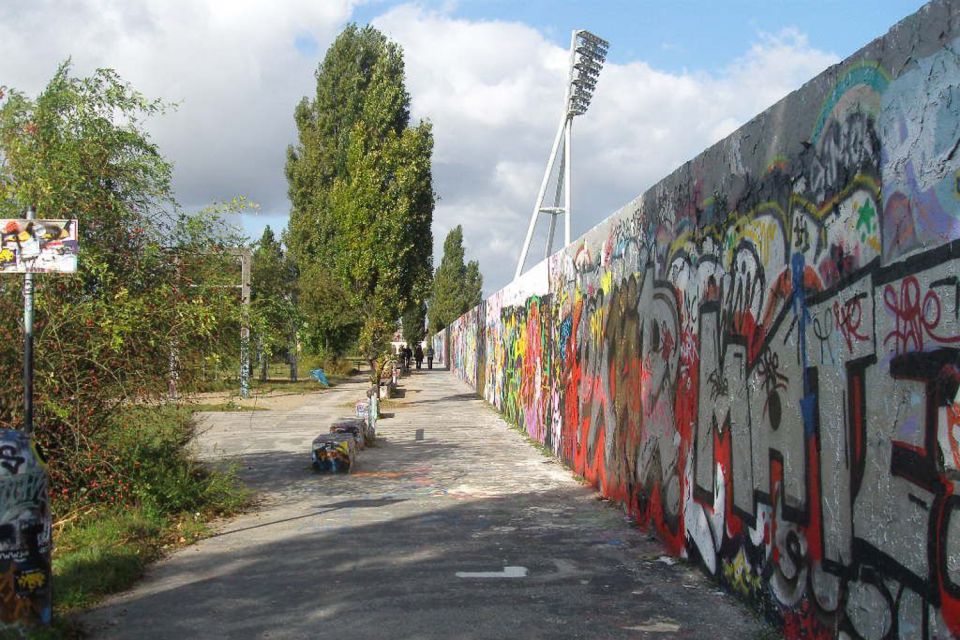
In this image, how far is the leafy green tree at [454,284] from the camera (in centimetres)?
7362

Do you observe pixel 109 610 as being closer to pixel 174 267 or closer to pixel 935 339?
pixel 174 267

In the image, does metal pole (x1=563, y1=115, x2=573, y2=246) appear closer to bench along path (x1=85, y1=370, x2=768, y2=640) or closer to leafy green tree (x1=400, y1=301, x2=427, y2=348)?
bench along path (x1=85, y1=370, x2=768, y2=640)

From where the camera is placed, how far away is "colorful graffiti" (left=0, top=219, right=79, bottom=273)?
572 cm

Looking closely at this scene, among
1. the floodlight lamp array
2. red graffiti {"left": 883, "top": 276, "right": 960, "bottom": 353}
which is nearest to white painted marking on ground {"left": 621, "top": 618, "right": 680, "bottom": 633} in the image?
red graffiti {"left": 883, "top": 276, "right": 960, "bottom": 353}

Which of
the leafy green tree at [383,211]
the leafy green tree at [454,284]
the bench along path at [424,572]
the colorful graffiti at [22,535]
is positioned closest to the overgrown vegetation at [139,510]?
the bench along path at [424,572]

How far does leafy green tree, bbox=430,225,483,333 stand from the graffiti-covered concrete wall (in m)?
65.9

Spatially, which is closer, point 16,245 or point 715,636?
point 715,636

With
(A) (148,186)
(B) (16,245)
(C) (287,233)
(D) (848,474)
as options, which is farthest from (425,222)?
(D) (848,474)

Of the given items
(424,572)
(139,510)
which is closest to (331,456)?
(139,510)

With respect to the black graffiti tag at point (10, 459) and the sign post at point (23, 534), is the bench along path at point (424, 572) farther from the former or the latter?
the black graffiti tag at point (10, 459)

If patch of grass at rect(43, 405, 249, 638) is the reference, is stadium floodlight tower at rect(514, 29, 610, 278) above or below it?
above

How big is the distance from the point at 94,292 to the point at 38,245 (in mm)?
1894

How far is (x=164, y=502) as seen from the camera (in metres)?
8.02

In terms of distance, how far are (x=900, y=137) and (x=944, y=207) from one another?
0.50 meters
